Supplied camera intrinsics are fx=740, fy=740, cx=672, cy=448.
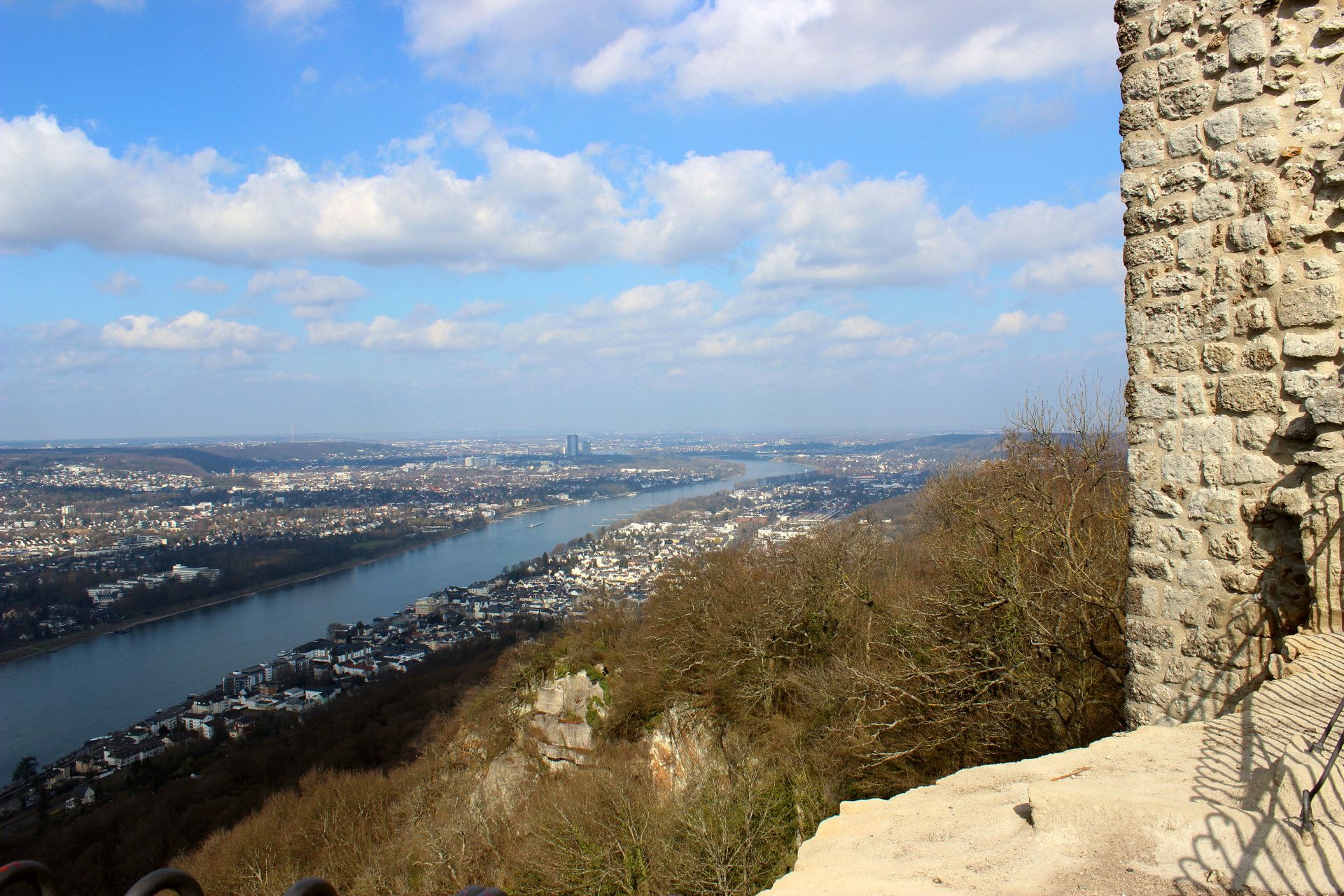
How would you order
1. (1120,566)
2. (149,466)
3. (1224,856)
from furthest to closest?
(149,466)
(1120,566)
(1224,856)

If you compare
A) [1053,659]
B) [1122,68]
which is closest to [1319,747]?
[1122,68]

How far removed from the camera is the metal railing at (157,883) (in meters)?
1.61

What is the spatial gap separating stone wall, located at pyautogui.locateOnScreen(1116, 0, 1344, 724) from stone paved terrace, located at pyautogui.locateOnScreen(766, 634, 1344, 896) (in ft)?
1.15

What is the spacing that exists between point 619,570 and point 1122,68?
3226 cm

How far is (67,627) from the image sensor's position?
34.5 metres

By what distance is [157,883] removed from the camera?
1667 millimetres

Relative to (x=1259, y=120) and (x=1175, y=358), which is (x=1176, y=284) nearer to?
(x=1175, y=358)

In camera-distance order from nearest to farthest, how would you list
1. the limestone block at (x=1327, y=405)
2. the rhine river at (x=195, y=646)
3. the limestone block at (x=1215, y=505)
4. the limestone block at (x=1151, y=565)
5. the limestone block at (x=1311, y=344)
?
the limestone block at (x=1327, y=405)
the limestone block at (x=1311, y=344)
the limestone block at (x=1215, y=505)
the limestone block at (x=1151, y=565)
the rhine river at (x=195, y=646)

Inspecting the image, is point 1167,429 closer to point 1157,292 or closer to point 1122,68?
point 1157,292

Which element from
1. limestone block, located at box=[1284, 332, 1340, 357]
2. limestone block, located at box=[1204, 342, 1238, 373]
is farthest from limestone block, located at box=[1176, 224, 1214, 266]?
limestone block, located at box=[1284, 332, 1340, 357]

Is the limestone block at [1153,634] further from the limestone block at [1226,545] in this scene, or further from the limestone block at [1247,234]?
the limestone block at [1247,234]

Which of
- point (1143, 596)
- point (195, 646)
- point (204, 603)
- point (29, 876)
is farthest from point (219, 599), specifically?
point (1143, 596)

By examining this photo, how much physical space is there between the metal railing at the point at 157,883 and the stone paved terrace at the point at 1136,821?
1316 millimetres

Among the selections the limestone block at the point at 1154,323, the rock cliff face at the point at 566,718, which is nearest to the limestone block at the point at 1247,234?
the limestone block at the point at 1154,323
